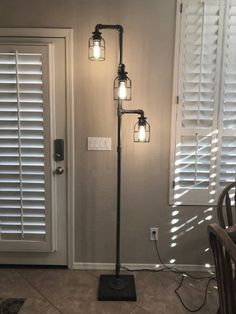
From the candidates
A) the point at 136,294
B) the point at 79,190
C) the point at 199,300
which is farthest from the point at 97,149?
the point at 199,300

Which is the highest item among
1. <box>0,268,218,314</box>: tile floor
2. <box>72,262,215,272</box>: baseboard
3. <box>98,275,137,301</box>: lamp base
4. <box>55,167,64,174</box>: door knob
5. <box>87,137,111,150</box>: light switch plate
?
<box>87,137,111,150</box>: light switch plate

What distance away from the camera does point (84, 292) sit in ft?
8.10

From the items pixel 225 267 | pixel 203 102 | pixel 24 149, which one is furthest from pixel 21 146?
pixel 225 267

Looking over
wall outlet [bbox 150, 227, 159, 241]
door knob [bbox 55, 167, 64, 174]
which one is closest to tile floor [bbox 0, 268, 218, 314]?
wall outlet [bbox 150, 227, 159, 241]

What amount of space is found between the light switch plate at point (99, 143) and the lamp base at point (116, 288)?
1.08 m

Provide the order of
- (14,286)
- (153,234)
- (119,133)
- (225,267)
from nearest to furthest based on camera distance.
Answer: (225,267), (119,133), (14,286), (153,234)

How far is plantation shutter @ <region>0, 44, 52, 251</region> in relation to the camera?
2.50 m

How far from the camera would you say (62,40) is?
2.51 meters

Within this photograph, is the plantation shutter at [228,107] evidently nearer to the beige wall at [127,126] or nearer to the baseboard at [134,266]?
the beige wall at [127,126]

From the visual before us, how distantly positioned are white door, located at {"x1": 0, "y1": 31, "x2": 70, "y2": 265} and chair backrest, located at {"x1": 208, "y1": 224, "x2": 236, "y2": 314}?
1637 millimetres

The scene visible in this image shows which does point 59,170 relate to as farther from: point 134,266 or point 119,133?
point 134,266

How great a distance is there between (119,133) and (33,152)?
2.52 ft

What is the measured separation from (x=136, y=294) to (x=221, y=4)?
2.35 m

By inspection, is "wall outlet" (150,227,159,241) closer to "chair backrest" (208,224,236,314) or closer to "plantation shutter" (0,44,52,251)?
"plantation shutter" (0,44,52,251)
